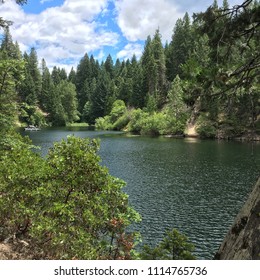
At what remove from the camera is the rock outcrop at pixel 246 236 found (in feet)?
18.7

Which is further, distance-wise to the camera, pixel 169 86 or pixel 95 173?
pixel 169 86

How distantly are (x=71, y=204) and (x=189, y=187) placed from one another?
71.7 ft

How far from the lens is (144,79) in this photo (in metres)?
102

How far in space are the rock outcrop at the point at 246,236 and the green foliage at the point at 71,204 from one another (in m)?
2.90

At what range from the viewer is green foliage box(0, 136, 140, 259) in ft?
29.2

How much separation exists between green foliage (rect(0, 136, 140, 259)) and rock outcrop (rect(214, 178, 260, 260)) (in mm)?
2899

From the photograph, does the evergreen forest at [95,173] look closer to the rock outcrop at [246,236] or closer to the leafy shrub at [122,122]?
the rock outcrop at [246,236]

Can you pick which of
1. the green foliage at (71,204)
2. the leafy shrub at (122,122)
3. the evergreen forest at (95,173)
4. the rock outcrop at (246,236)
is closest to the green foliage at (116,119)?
the leafy shrub at (122,122)

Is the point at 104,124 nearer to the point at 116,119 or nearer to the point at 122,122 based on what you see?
the point at 116,119

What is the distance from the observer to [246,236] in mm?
6059

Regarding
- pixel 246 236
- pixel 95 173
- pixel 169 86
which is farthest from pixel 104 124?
pixel 246 236

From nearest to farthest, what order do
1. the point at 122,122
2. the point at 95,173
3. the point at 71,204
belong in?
the point at 71,204 → the point at 95,173 → the point at 122,122

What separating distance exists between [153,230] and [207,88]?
14.6 metres

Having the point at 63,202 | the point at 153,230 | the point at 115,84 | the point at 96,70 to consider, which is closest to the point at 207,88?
the point at 63,202
